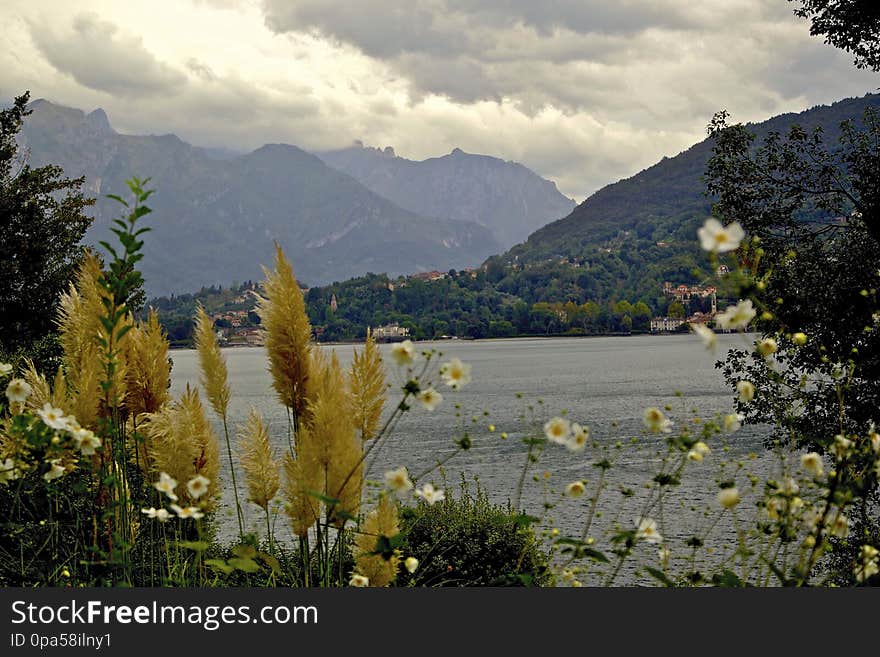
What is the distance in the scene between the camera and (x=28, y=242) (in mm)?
18547

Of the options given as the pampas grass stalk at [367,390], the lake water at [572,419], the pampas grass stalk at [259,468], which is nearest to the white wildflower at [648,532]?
the lake water at [572,419]

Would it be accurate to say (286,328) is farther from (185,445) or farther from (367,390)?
(185,445)

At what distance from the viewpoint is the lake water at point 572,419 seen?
869 inches

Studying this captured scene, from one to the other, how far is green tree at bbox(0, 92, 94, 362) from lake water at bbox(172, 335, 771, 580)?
530 cm

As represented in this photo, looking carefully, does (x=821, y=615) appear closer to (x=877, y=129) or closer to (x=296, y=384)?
(x=296, y=384)

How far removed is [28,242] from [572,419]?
27992mm

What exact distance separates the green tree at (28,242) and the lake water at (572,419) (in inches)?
209

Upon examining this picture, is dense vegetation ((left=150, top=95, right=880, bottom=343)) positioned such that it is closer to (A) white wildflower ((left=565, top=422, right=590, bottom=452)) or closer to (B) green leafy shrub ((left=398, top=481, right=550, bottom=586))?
(B) green leafy shrub ((left=398, top=481, right=550, bottom=586))

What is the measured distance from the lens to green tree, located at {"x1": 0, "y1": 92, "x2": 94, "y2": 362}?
1834 centimetres

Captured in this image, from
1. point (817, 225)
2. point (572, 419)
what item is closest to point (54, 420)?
point (817, 225)

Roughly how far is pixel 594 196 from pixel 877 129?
478 feet

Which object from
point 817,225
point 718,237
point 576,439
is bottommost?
point 576,439

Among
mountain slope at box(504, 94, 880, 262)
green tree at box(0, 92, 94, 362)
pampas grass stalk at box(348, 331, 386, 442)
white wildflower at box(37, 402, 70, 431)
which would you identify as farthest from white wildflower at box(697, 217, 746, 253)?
mountain slope at box(504, 94, 880, 262)

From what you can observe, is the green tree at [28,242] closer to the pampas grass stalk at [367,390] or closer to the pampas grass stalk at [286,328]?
the pampas grass stalk at [286,328]
